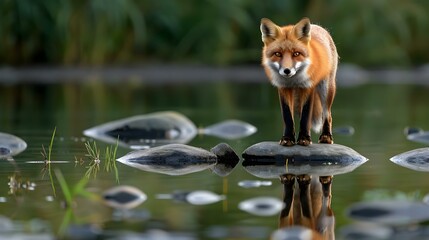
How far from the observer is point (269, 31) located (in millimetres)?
7012

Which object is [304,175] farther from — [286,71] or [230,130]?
[230,130]

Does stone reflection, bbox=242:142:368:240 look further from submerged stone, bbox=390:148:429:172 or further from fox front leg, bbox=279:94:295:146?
submerged stone, bbox=390:148:429:172

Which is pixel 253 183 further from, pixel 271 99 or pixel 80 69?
pixel 80 69

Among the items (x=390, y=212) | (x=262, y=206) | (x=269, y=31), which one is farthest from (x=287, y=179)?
(x=390, y=212)

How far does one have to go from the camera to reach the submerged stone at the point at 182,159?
23.9 ft

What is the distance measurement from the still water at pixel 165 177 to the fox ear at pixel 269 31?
87 centimetres

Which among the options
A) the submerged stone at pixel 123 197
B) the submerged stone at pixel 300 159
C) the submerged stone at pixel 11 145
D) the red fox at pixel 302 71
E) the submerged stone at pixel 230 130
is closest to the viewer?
the submerged stone at pixel 123 197

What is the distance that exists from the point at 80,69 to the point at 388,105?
6.65m

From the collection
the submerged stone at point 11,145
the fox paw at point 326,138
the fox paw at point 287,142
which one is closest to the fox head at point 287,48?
the fox paw at point 287,142

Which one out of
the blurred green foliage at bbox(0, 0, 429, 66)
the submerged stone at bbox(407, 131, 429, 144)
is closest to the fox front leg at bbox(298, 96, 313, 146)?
the submerged stone at bbox(407, 131, 429, 144)

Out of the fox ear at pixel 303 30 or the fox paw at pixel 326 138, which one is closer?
the fox ear at pixel 303 30

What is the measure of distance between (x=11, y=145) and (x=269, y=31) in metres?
2.47

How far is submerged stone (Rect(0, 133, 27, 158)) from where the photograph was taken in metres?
8.09

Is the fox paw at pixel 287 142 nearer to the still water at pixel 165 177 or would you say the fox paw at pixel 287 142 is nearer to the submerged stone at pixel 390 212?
the still water at pixel 165 177
